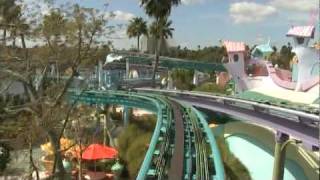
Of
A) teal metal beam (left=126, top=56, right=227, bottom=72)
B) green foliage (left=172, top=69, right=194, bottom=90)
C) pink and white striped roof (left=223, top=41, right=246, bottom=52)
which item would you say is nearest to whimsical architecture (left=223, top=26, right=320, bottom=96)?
pink and white striped roof (left=223, top=41, right=246, bottom=52)

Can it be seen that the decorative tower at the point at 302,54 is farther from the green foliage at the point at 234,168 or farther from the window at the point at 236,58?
the green foliage at the point at 234,168

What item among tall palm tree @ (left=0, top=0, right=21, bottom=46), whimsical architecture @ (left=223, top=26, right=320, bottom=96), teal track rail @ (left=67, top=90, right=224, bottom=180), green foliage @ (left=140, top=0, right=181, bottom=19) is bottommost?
teal track rail @ (left=67, top=90, right=224, bottom=180)

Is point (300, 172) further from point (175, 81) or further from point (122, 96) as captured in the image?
point (175, 81)

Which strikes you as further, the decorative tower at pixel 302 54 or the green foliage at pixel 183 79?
the green foliage at pixel 183 79

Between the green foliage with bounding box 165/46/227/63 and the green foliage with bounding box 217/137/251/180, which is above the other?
the green foliage with bounding box 165/46/227/63

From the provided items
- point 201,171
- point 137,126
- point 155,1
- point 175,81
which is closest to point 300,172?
point 201,171

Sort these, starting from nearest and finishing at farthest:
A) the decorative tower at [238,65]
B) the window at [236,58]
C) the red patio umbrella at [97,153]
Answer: the red patio umbrella at [97,153], the decorative tower at [238,65], the window at [236,58]

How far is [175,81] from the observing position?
75875 millimetres

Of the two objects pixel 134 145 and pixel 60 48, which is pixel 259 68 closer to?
pixel 134 145

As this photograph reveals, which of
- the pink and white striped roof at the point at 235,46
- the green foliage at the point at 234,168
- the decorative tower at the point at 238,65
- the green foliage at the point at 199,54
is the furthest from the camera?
the green foliage at the point at 199,54

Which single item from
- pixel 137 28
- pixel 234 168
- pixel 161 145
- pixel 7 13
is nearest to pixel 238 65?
pixel 234 168

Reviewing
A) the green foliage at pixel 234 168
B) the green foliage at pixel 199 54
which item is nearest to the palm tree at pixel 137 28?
the green foliage at pixel 199 54

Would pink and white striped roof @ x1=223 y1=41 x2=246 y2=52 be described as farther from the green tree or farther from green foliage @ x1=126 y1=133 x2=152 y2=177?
the green tree

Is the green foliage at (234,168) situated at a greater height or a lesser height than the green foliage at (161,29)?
lesser
